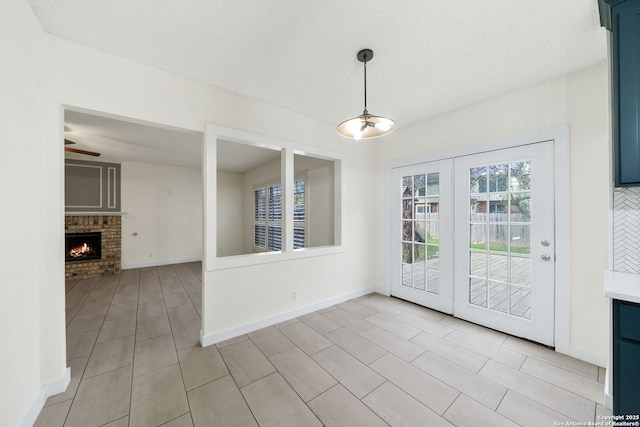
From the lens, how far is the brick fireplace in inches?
192

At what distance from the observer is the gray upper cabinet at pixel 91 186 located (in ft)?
16.6

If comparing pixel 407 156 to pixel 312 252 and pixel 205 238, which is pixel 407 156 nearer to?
pixel 312 252

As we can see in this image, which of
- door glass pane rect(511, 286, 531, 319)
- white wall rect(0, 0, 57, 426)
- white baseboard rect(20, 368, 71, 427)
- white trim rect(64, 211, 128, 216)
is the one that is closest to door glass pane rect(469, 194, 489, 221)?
door glass pane rect(511, 286, 531, 319)

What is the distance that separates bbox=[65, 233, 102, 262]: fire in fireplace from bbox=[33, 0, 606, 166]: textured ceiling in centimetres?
501

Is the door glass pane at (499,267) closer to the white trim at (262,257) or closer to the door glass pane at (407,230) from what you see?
the door glass pane at (407,230)

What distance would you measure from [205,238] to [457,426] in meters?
2.48

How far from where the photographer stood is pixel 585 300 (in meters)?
2.11

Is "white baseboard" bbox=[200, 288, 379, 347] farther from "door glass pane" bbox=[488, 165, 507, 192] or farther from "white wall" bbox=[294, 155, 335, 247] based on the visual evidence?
"door glass pane" bbox=[488, 165, 507, 192]

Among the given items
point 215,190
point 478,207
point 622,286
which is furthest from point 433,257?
point 215,190

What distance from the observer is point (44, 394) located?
1657 mm

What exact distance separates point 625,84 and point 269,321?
3.54 meters

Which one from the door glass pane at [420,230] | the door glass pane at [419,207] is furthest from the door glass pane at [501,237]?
the door glass pane at [419,207]

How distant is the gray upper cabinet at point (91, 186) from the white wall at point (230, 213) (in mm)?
2305

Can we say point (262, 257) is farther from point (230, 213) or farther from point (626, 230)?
point (230, 213)
